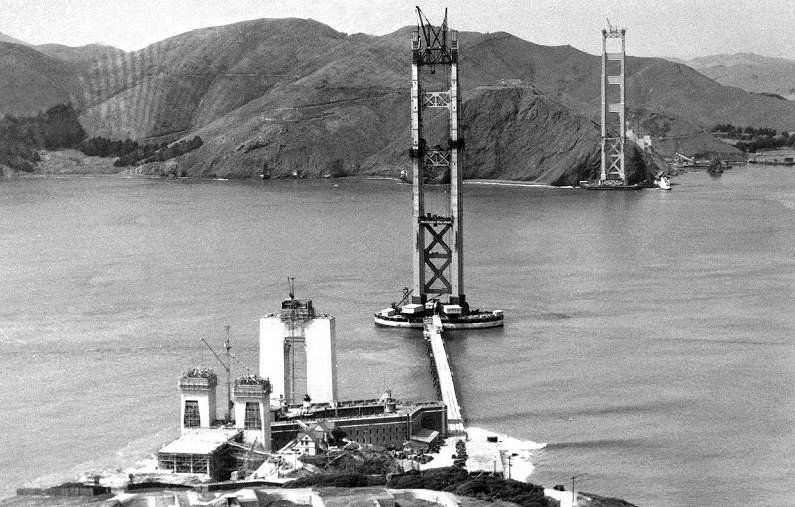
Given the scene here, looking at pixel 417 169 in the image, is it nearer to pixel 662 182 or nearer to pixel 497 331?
pixel 497 331

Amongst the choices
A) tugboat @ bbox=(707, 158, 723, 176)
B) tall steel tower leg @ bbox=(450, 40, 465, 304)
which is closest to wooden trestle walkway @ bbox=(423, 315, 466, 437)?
tall steel tower leg @ bbox=(450, 40, 465, 304)

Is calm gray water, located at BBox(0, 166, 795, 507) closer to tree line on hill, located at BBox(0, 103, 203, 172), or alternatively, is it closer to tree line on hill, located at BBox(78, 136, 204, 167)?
tree line on hill, located at BBox(0, 103, 203, 172)

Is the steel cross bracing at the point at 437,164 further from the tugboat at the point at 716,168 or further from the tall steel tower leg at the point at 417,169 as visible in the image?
the tugboat at the point at 716,168

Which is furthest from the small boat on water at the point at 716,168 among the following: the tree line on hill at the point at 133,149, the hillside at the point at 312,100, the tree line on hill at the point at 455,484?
the tree line on hill at the point at 455,484

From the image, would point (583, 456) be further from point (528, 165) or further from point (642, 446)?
point (528, 165)

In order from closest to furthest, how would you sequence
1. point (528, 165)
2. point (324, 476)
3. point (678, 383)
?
point (324, 476)
point (678, 383)
point (528, 165)

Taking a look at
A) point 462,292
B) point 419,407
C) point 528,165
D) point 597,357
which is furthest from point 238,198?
point 419,407
